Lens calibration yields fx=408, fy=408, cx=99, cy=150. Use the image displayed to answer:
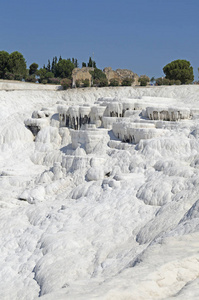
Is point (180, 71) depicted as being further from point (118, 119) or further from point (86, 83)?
point (118, 119)

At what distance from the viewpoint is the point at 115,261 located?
42.9 feet

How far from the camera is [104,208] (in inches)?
694

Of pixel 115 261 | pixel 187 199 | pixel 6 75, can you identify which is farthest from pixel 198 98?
pixel 6 75

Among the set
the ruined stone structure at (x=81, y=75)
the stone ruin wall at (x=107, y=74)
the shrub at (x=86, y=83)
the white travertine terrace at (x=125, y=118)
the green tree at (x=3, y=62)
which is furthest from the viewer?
the green tree at (x=3, y=62)

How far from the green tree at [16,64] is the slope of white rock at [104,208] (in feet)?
92.8

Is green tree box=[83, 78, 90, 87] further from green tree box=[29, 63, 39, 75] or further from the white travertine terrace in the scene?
green tree box=[29, 63, 39, 75]

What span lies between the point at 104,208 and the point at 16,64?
147ft

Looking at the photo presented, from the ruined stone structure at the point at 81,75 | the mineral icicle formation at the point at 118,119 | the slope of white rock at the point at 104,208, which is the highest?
the ruined stone structure at the point at 81,75

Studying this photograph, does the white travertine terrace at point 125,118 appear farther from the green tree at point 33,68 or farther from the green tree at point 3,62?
the green tree at point 33,68

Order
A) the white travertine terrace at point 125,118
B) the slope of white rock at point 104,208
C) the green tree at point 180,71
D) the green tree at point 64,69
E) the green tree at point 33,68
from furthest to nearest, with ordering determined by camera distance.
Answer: the green tree at point 33,68, the green tree at point 64,69, the green tree at point 180,71, the white travertine terrace at point 125,118, the slope of white rock at point 104,208

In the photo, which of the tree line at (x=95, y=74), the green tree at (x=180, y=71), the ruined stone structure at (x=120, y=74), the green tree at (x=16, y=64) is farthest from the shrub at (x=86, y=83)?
the green tree at (x=16, y=64)

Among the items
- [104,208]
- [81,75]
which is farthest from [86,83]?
[104,208]

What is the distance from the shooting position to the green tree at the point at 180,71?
50.3 metres

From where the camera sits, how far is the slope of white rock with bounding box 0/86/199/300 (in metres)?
8.70
